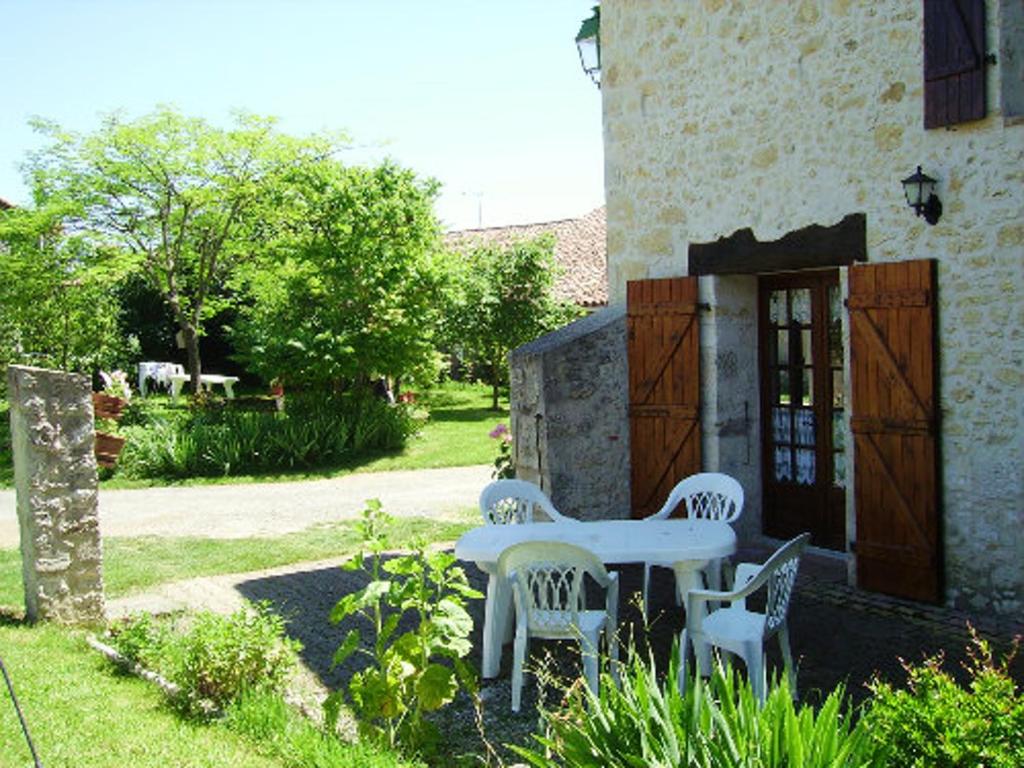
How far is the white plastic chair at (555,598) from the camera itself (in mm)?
4988

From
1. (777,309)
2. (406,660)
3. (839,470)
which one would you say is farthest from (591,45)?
(406,660)

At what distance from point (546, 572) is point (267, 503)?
7.78m

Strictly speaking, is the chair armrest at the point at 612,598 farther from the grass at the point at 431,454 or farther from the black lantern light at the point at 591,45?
the grass at the point at 431,454

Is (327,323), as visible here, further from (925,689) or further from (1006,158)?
(925,689)

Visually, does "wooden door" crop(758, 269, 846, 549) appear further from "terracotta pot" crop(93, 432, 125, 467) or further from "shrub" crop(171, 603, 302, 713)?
"terracotta pot" crop(93, 432, 125, 467)

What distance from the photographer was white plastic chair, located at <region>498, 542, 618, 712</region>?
16.4 feet

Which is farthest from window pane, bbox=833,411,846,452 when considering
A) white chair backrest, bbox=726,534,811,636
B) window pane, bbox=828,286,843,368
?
white chair backrest, bbox=726,534,811,636

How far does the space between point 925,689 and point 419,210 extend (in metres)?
14.0

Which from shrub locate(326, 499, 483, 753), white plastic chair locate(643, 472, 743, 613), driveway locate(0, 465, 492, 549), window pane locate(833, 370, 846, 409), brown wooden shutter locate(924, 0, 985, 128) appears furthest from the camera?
driveway locate(0, 465, 492, 549)

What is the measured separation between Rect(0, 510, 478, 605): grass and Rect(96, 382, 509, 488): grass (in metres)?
4.13

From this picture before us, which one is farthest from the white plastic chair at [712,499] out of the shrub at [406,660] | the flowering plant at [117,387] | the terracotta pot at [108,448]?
the flowering plant at [117,387]

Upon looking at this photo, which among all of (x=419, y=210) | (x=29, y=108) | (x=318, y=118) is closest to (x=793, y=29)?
(x=419, y=210)

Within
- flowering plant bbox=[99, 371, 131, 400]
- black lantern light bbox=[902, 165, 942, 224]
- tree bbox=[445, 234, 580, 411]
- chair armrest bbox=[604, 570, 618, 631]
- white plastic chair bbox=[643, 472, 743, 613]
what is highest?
tree bbox=[445, 234, 580, 411]

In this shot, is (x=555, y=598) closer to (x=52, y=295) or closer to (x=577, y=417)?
(x=577, y=417)
